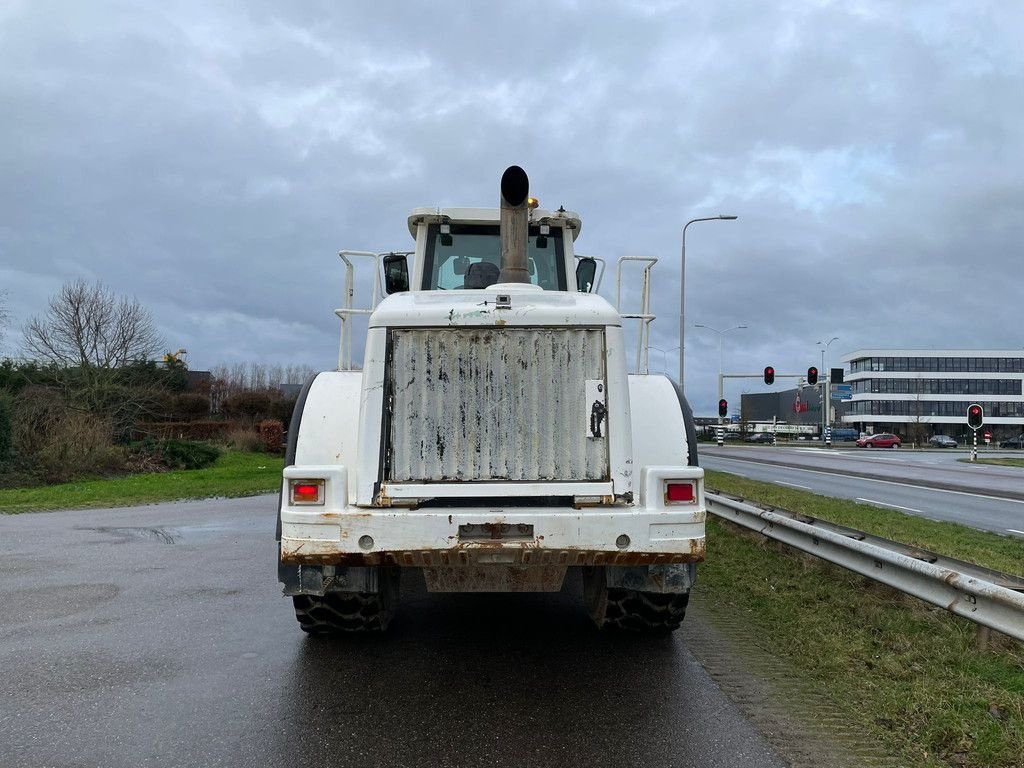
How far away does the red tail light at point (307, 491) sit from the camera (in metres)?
3.91

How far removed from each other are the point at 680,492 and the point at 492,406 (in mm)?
1086

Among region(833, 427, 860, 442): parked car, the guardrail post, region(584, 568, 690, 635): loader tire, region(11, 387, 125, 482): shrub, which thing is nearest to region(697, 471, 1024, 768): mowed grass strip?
the guardrail post

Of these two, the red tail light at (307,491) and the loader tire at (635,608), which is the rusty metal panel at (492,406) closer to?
the red tail light at (307,491)

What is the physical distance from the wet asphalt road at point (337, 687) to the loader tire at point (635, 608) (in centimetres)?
15

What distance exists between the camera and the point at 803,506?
39.2ft

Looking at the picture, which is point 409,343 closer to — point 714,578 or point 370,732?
point 370,732

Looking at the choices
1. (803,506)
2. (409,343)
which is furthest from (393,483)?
(803,506)

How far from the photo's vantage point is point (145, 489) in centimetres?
1678

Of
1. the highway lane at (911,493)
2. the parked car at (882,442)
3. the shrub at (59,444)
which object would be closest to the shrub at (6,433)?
the shrub at (59,444)

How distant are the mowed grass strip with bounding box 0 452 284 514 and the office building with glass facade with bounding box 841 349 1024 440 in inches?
3727

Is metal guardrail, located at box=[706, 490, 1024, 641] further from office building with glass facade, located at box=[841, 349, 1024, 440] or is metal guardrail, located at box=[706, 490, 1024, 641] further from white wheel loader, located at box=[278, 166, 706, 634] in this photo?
office building with glass facade, located at box=[841, 349, 1024, 440]

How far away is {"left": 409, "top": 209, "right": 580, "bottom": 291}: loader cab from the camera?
6.29 meters

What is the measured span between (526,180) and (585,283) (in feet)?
5.64

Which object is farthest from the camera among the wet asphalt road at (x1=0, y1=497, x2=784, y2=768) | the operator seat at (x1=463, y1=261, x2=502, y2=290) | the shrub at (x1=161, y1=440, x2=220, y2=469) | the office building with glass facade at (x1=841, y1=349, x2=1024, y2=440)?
the office building with glass facade at (x1=841, y1=349, x2=1024, y2=440)
